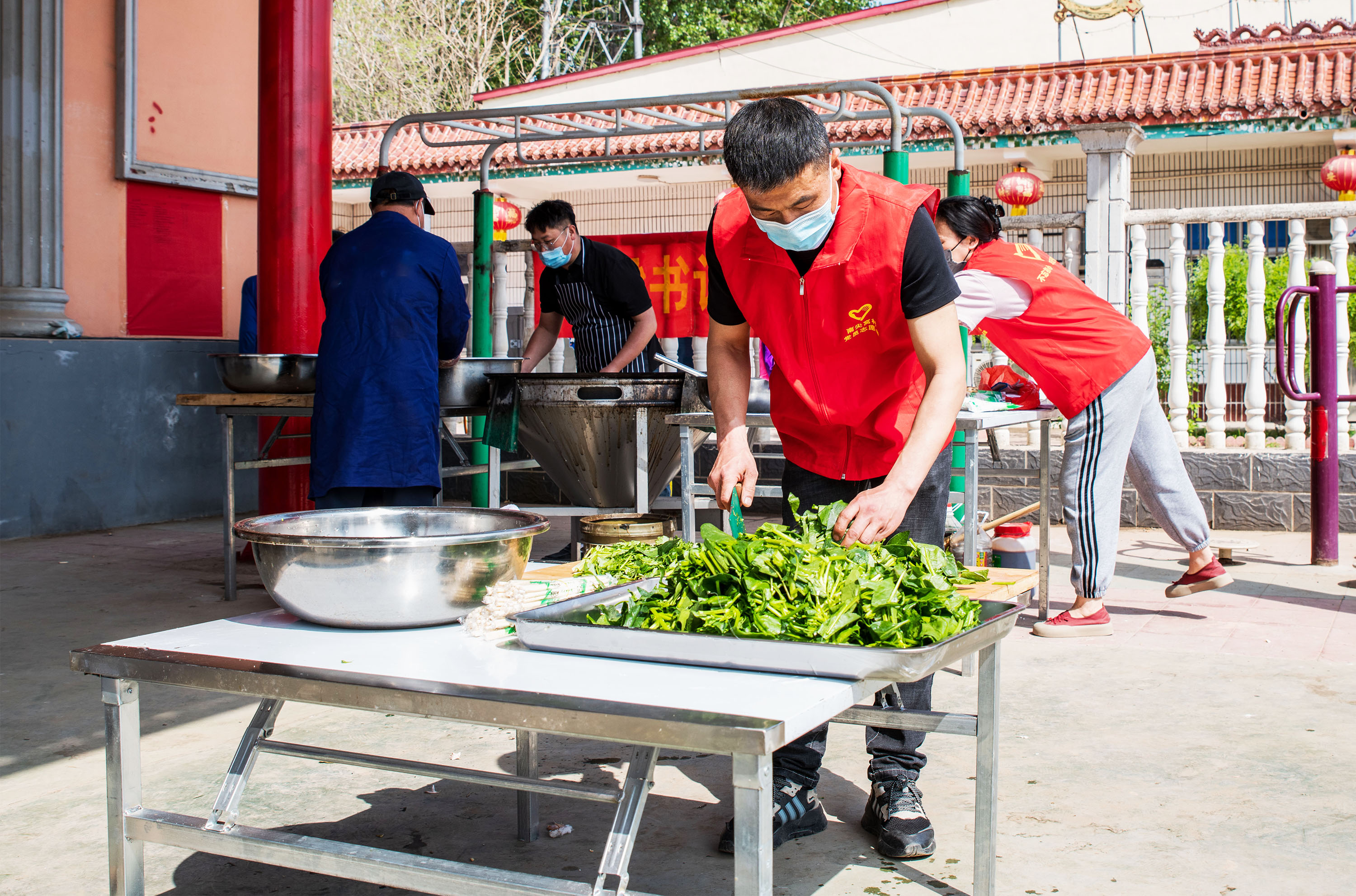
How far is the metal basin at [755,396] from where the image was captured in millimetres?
4914

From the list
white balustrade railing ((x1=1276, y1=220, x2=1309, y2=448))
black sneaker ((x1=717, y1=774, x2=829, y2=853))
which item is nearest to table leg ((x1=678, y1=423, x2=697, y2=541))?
black sneaker ((x1=717, y1=774, x2=829, y2=853))

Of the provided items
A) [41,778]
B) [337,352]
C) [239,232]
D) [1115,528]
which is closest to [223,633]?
[41,778]

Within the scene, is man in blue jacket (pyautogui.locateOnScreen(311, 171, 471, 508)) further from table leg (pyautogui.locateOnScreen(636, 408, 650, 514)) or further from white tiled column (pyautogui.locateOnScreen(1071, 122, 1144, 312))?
white tiled column (pyautogui.locateOnScreen(1071, 122, 1144, 312))

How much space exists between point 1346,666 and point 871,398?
8.61 feet

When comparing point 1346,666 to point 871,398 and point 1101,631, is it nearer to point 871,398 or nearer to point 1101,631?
point 1101,631

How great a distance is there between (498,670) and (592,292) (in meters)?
4.30

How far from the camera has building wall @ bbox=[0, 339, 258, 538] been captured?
738 cm

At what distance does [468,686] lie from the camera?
161 cm

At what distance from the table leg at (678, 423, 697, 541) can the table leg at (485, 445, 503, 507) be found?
1197mm

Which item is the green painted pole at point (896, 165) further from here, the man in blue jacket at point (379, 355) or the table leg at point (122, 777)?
the table leg at point (122, 777)

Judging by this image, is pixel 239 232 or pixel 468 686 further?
pixel 239 232

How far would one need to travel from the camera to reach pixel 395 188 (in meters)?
4.60

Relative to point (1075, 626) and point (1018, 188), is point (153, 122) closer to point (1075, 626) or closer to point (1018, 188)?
point (1075, 626)

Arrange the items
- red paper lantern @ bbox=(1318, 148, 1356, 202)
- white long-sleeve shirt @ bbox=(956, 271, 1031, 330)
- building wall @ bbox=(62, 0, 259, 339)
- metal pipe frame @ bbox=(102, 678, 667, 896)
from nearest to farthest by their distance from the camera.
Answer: metal pipe frame @ bbox=(102, 678, 667, 896) → white long-sleeve shirt @ bbox=(956, 271, 1031, 330) → building wall @ bbox=(62, 0, 259, 339) → red paper lantern @ bbox=(1318, 148, 1356, 202)
